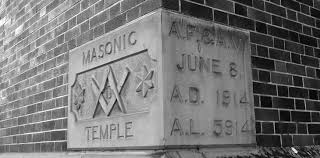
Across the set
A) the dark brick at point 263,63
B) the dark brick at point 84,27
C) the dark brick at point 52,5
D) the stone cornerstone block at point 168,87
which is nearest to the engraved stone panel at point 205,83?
the stone cornerstone block at point 168,87

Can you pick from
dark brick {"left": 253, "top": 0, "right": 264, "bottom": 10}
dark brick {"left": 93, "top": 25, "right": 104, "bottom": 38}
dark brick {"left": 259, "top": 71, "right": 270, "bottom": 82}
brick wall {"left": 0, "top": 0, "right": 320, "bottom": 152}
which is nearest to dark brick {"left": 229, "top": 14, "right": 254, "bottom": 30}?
brick wall {"left": 0, "top": 0, "right": 320, "bottom": 152}

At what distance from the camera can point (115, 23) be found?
3.64m

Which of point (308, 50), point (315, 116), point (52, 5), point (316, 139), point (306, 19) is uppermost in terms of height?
point (52, 5)

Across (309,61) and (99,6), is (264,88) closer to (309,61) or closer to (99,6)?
(309,61)

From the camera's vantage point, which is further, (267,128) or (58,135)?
(58,135)

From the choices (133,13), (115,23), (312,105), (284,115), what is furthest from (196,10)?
(312,105)

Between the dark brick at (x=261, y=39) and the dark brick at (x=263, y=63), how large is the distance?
0.15m

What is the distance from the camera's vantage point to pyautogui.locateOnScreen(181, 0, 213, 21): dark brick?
129 inches

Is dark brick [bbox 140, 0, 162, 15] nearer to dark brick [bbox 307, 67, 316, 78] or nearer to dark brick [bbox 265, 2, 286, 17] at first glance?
dark brick [bbox 265, 2, 286, 17]

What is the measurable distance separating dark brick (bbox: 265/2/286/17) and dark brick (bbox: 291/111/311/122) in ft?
3.07

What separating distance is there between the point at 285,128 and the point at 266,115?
0.29 m

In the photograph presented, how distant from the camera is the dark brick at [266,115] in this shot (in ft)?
11.8

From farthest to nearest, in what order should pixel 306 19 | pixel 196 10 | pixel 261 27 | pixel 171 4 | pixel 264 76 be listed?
1. pixel 306 19
2. pixel 261 27
3. pixel 264 76
4. pixel 196 10
5. pixel 171 4

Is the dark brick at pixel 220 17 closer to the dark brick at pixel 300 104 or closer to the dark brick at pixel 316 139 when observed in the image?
the dark brick at pixel 300 104
